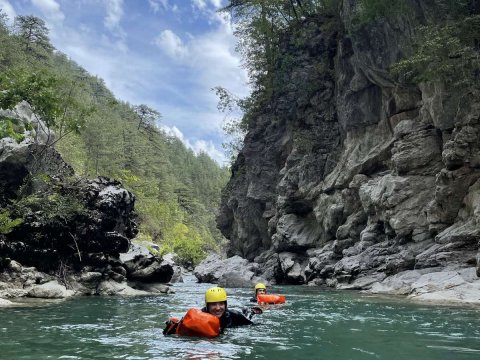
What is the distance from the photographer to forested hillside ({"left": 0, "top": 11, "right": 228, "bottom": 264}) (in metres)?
21.7

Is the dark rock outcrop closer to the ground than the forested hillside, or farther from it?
closer to the ground

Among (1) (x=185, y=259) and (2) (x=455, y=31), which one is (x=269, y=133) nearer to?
(2) (x=455, y=31)

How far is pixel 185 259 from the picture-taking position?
6253 centimetres

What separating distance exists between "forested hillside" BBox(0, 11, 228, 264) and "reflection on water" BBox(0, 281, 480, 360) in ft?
23.3

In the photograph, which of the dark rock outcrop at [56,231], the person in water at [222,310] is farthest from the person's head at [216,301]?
the dark rock outcrop at [56,231]

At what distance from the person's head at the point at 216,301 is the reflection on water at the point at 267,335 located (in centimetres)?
48

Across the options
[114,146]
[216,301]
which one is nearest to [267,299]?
[216,301]

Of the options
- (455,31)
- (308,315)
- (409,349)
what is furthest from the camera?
(455,31)

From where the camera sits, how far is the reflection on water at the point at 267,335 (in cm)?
725

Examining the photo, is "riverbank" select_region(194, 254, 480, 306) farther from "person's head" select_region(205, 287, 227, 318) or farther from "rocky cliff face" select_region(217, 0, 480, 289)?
"person's head" select_region(205, 287, 227, 318)

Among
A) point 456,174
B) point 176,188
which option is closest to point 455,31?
point 456,174

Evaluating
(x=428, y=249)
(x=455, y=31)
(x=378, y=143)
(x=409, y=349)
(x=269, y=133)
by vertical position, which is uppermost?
(x=269, y=133)

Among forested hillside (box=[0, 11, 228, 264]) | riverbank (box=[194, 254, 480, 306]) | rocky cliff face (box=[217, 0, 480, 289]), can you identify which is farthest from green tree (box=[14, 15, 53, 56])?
riverbank (box=[194, 254, 480, 306])

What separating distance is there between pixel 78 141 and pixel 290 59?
29374 mm
